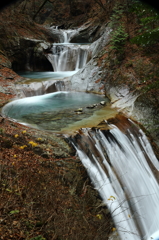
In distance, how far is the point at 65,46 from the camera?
17.2 metres

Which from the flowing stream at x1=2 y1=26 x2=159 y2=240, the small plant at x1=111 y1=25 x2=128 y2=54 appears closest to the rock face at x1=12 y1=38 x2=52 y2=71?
the small plant at x1=111 y1=25 x2=128 y2=54

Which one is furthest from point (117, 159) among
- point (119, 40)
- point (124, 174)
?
point (119, 40)

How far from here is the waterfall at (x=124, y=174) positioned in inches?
189

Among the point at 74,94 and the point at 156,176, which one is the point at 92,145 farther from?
the point at 74,94

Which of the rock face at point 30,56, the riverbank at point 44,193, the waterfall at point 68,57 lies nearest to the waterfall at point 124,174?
the riverbank at point 44,193

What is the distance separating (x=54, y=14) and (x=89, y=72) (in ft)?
86.3

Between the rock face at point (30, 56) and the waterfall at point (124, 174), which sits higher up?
the rock face at point (30, 56)

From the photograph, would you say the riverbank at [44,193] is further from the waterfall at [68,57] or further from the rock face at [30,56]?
the rock face at [30,56]

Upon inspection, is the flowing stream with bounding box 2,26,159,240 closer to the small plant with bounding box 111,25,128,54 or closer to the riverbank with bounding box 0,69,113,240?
the riverbank with bounding box 0,69,113,240

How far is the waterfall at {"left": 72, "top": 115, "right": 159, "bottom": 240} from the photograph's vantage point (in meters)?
4.81

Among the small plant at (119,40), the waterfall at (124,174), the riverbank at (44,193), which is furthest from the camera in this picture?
the small plant at (119,40)

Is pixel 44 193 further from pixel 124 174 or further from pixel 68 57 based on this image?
pixel 68 57

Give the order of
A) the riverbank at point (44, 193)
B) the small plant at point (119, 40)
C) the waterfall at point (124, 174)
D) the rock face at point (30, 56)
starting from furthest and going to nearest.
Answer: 1. the rock face at point (30, 56)
2. the small plant at point (119, 40)
3. the waterfall at point (124, 174)
4. the riverbank at point (44, 193)

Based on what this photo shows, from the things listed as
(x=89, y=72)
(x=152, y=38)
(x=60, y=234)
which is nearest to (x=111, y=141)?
(x=60, y=234)
